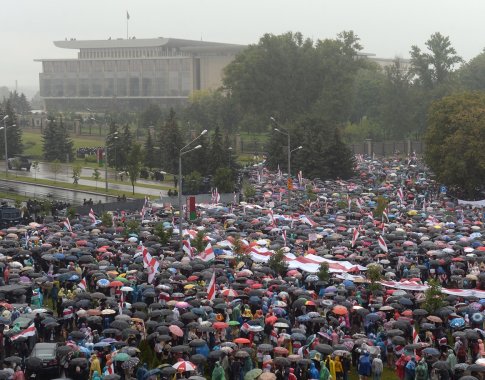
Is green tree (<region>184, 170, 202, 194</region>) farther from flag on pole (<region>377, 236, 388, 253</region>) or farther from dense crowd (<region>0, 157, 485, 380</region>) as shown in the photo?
flag on pole (<region>377, 236, 388, 253</region>)

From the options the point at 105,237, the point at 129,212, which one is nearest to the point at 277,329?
the point at 105,237

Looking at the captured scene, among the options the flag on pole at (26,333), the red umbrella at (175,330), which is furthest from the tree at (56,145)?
the red umbrella at (175,330)

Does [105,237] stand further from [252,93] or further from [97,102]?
[97,102]

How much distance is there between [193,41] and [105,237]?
413 feet

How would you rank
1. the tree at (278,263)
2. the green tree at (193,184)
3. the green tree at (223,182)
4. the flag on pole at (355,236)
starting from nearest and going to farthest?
the tree at (278,263) → the flag on pole at (355,236) → the green tree at (223,182) → the green tree at (193,184)

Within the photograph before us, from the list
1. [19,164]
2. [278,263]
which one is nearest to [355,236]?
[278,263]

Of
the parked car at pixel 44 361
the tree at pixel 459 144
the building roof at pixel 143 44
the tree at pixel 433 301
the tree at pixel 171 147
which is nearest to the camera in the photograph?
the parked car at pixel 44 361

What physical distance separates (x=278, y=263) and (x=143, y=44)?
133m

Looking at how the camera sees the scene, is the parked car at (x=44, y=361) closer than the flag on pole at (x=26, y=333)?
Yes

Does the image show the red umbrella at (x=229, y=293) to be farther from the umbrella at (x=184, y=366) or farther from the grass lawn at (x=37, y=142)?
the grass lawn at (x=37, y=142)

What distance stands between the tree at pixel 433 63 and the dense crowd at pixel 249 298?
5783 cm

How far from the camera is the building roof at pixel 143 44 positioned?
155750 mm

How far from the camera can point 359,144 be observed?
9650 centimetres

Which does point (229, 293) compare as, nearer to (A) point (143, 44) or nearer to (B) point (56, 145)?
(B) point (56, 145)
